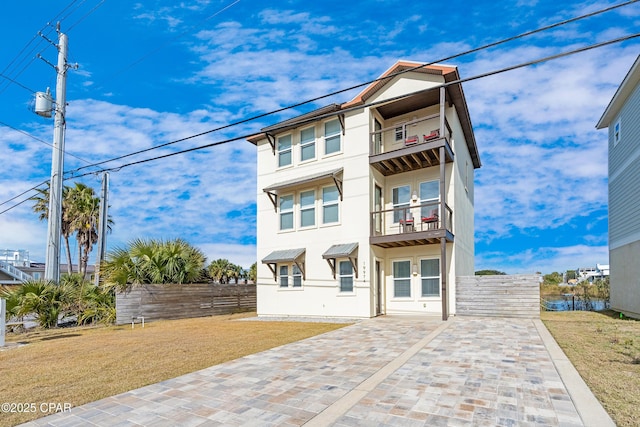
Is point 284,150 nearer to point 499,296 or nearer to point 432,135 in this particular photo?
point 432,135

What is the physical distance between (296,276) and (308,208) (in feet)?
10.1

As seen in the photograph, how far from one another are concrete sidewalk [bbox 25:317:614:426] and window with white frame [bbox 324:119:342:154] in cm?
974

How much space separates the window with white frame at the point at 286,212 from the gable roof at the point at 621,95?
1390cm

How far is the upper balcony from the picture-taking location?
13578 mm

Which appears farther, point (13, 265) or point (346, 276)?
point (13, 265)

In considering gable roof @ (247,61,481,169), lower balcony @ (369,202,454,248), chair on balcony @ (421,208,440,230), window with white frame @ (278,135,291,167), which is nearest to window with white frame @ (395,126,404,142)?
gable roof @ (247,61,481,169)

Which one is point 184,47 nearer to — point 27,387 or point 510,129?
point 27,387

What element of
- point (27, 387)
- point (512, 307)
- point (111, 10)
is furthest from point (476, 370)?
point (111, 10)

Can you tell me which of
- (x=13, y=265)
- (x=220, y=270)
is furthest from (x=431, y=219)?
(x=13, y=265)

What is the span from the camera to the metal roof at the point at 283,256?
1603 cm

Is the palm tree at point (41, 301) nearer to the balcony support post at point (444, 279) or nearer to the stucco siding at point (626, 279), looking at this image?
the balcony support post at point (444, 279)

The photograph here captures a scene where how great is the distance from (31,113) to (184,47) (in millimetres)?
10948

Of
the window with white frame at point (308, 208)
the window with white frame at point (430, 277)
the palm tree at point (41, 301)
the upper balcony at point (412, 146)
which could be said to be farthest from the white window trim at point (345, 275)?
the palm tree at point (41, 301)

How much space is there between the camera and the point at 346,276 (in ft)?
49.7
